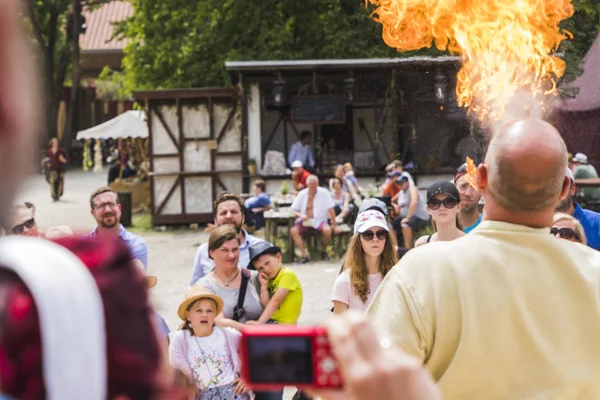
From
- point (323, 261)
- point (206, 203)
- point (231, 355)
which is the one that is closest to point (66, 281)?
point (231, 355)

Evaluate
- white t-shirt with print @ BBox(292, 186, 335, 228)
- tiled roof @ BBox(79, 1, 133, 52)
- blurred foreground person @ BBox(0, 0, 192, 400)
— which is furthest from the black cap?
tiled roof @ BBox(79, 1, 133, 52)

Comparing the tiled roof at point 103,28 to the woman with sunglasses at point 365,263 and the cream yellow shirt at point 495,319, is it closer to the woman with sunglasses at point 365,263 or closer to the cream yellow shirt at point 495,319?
the woman with sunglasses at point 365,263

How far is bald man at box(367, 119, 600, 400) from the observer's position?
2191mm

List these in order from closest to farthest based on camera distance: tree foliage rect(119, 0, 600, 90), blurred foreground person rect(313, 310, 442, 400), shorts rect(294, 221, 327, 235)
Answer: blurred foreground person rect(313, 310, 442, 400), shorts rect(294, 221, 327, 235), tree foliage rect(119, 0, 600, 90)

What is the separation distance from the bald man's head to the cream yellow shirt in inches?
6.5

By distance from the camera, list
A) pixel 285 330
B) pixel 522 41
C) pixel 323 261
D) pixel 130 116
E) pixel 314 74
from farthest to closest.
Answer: pixel 130 116
pixel 314 74
pixel 323 261
pixel 522 41
pixel 285 330

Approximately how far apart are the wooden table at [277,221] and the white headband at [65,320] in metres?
13.2

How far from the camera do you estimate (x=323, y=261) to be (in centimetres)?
1422

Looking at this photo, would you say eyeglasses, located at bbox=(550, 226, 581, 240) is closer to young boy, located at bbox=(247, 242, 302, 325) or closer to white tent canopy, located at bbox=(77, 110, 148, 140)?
young boy, located at bbox=(247, 242, 302, 325)

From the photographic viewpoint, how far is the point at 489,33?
18.1 ft

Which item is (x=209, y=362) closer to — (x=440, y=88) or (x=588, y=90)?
(x=440, y=88)

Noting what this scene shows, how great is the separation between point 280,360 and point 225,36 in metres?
→ 20.2

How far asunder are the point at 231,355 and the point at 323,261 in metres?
9.15

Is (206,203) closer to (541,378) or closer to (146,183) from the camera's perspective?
(146,183)
